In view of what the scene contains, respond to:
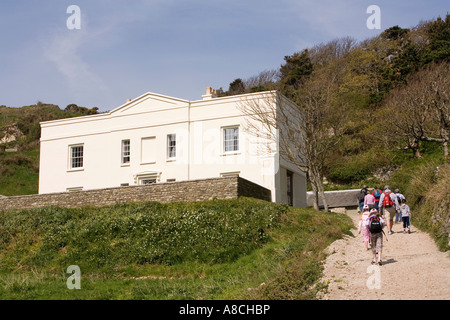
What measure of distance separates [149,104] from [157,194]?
7.69 m

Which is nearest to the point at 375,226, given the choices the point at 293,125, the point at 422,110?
the point at 293,125

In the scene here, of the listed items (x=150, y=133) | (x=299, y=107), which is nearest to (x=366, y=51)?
(x=299, y=107)

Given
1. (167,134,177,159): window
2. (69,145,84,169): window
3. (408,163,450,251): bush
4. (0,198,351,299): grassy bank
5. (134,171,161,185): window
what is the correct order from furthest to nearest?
(69,145,84,169): window
(167,134,177,159): window
(134,171,161,185): window
(408,163,450,251): bush
(0,198,351,299): grassy bank

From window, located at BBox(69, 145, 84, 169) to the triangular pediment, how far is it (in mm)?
3281

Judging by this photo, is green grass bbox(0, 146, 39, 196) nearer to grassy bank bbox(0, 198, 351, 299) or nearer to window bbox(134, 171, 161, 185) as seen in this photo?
window bbox(134, 171, 161, 185)

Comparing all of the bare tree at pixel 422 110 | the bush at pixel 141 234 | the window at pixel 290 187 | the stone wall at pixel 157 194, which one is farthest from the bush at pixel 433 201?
the window at pixel 290 187

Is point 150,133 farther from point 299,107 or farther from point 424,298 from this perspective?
point 424,298

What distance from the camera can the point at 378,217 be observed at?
1789cm

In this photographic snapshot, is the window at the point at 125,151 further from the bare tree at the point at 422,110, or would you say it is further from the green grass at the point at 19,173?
the bare tree at the point at 422,110

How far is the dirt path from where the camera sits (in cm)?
1490

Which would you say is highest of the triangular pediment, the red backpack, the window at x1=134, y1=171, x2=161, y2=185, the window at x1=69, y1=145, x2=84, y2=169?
the triangular pediment

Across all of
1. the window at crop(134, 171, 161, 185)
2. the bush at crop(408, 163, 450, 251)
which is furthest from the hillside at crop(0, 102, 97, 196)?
the bush at crop(408, 163, 450, 251)

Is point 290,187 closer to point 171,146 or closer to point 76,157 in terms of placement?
point 171,146

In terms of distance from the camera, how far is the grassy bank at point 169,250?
18.7m
